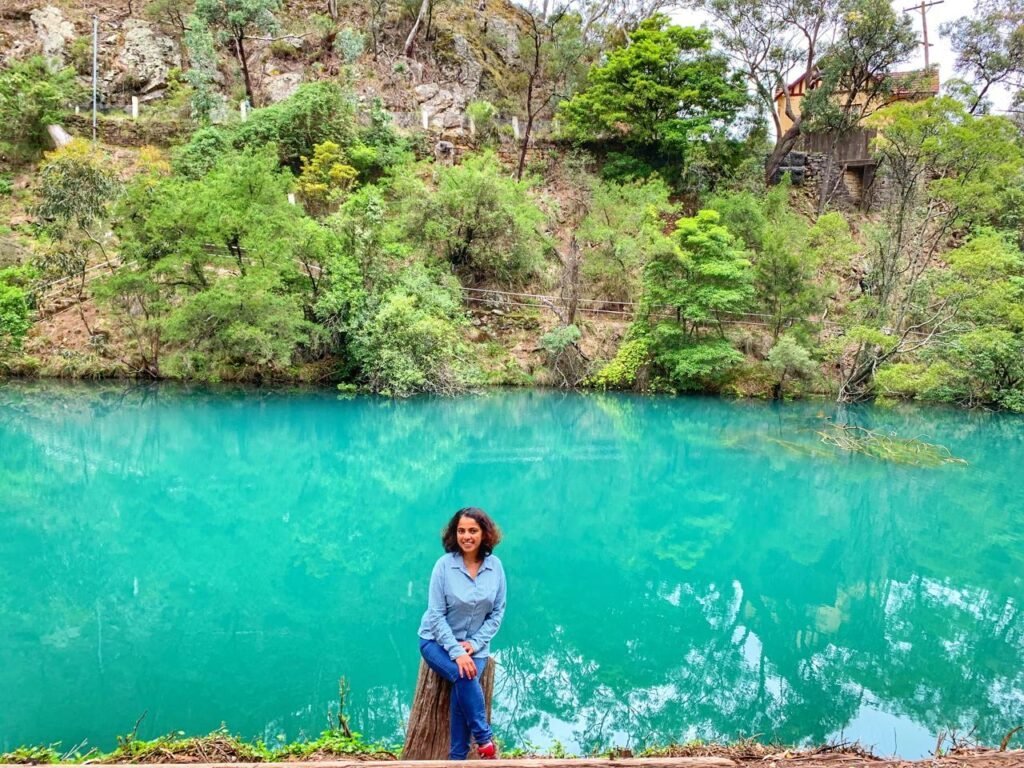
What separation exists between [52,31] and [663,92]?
1000 inches

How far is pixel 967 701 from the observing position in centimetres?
452

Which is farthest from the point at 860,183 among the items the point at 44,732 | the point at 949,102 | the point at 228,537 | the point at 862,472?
the point at 44,732

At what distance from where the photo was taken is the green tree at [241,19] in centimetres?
2533

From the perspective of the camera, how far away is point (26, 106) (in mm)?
23109

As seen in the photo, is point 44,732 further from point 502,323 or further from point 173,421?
point 502,323

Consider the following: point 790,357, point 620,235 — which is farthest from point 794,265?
point 620,235

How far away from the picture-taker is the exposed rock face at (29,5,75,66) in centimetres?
2600

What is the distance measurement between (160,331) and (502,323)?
433 inches

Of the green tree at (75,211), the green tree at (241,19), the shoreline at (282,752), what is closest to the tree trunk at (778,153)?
the green tree at (241,19)

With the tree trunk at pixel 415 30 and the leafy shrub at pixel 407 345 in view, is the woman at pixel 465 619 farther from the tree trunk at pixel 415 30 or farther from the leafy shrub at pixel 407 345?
the tree trunk at pixel 415 30

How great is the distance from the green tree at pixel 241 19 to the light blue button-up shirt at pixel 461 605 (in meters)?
28.6

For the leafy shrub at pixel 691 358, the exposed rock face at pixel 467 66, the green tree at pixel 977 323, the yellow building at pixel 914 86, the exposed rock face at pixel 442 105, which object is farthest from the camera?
the exposed rock face at pixel 467 66

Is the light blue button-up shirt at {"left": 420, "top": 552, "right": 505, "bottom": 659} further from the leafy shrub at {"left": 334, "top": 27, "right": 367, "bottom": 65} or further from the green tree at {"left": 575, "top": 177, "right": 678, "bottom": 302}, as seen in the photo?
the leafy shrub at {"left": 334, "top": 27, "right": 367, "bottom": 65}

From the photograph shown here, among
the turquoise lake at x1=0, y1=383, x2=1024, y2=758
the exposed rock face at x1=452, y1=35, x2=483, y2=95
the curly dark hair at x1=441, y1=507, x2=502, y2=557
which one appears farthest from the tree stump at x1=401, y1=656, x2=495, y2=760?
the exposed rock face at x1=452, y1=35, x2=483, y2=95
